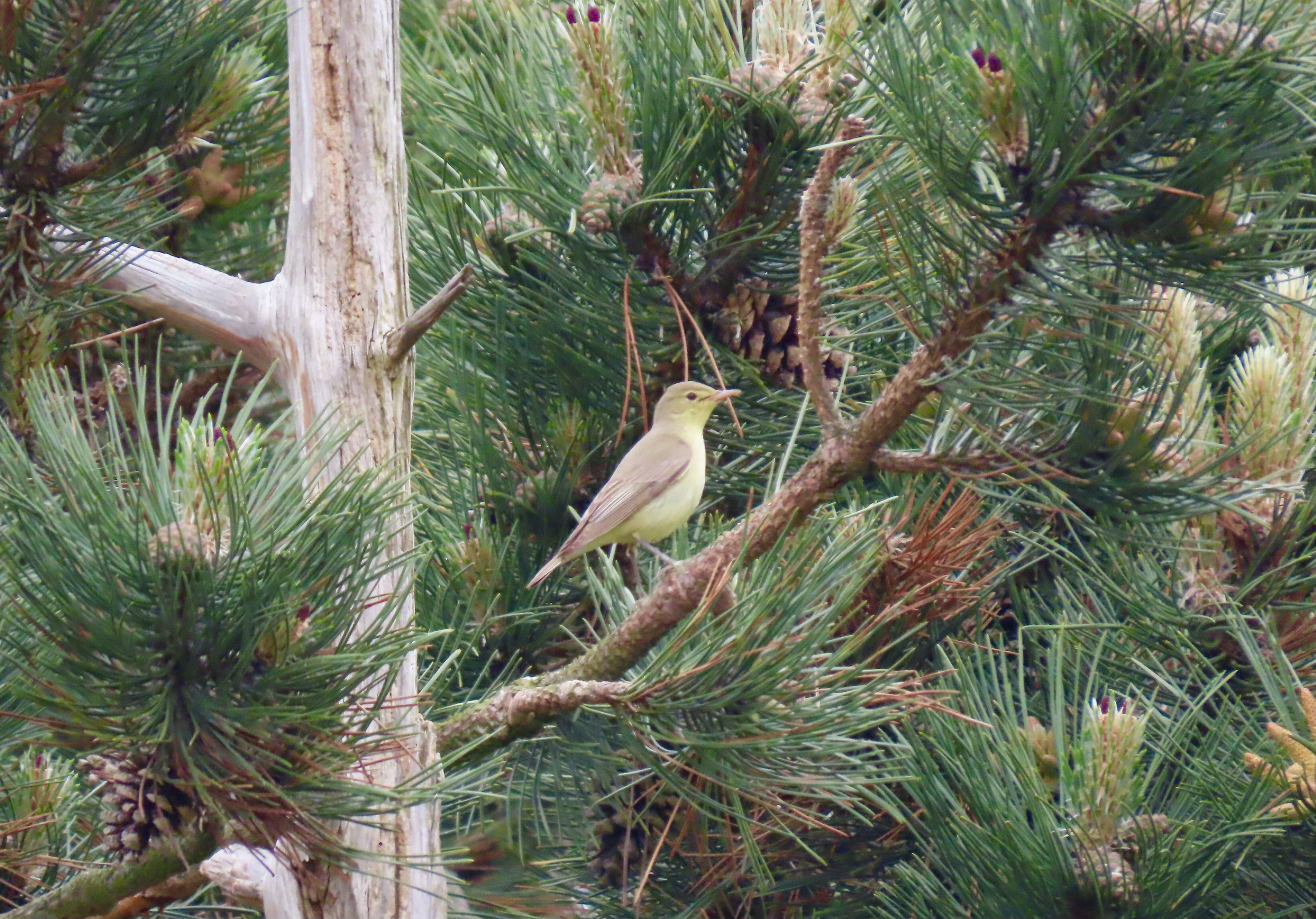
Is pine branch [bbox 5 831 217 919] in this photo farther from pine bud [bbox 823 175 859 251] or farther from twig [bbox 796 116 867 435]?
pine bud [bbox 823 175 859 251]

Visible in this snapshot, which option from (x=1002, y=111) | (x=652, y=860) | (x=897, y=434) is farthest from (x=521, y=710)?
(x=897, y=434)

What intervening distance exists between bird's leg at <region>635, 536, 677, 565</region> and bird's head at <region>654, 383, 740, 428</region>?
228 mm

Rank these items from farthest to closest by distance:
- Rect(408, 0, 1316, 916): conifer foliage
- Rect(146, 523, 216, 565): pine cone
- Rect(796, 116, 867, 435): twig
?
Rect(796, 116, 867, 435): twig < Rect(408, 0, 1316, 916): conifer foliage < Rect(146, 523, 216, 565): pine cone

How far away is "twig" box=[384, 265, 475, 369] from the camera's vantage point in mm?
1626

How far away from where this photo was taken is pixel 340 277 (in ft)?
6.10

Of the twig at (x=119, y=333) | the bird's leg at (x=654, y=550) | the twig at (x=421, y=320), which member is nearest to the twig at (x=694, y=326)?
the bird's leg at (x=654, y=550)

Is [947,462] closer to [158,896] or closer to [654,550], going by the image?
Result: [654,550]

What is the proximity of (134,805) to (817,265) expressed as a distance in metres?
1.01

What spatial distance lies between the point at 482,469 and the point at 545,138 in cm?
59

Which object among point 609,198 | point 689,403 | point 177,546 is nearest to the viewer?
point 177,546

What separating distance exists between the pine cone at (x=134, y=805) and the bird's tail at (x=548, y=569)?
89 cm

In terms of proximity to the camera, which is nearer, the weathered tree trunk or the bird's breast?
the weathered tree trunk

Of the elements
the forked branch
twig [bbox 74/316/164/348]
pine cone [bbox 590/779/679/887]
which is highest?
the forked branch

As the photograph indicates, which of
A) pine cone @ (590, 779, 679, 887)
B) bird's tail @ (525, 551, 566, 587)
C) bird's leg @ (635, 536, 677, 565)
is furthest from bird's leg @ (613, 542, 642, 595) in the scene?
pine cone @ (590, 779, 679, 887)
